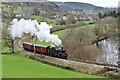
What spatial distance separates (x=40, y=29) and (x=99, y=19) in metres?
17.7

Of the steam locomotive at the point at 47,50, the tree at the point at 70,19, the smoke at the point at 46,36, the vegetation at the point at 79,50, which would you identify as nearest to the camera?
the steam locomotive at the point at 47,50

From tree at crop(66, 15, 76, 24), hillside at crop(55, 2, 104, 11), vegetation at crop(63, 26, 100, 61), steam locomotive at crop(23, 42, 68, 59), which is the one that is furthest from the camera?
tree at crop(66, 15, 76, 24)

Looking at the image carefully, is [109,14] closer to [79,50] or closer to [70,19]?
[70,19]

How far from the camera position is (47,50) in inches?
627

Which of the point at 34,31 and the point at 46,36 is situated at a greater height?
the point at 34,31

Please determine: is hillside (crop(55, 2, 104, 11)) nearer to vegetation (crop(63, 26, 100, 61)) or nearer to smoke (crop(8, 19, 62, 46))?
vegetation (crop(63, 26, 100, 61))

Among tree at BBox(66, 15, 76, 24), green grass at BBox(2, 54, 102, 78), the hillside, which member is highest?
the hillside

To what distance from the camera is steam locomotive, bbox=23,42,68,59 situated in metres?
15.1

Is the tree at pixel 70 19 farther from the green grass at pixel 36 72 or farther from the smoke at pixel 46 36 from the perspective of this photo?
the green grass at pixel 36 72

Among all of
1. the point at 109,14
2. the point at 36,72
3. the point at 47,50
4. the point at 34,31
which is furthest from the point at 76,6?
the point at 36,72

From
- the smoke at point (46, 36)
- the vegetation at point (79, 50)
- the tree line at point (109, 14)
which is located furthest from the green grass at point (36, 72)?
the tree line at point (109, 14)

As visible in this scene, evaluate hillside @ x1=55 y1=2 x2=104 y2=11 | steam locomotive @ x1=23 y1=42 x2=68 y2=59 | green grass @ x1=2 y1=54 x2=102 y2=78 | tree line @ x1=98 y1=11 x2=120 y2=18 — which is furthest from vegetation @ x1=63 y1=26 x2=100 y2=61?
tree line @ x1=98 y1=11 x2=120 y2=18

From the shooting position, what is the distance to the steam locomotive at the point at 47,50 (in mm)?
15094

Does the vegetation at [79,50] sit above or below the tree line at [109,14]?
below
